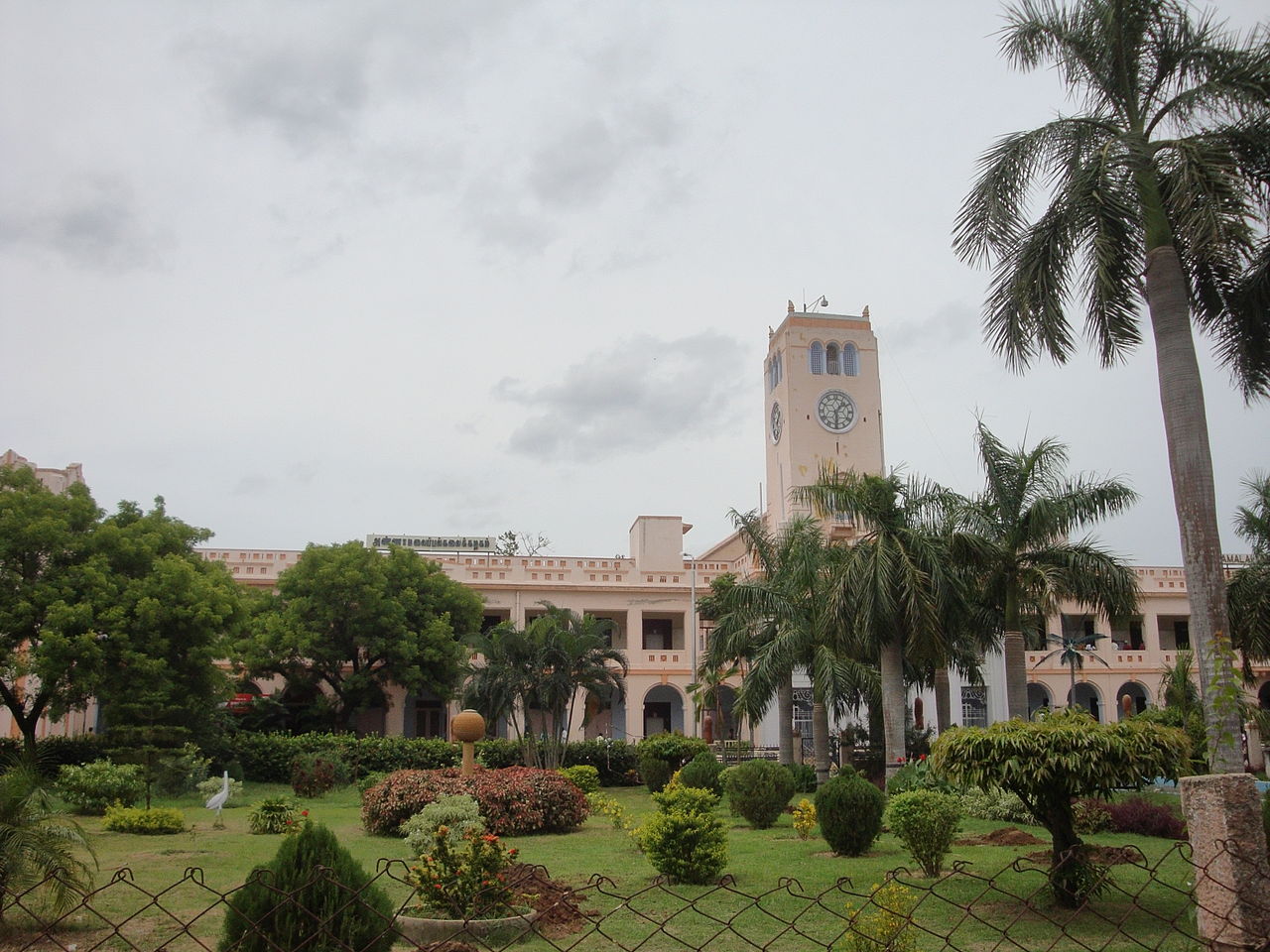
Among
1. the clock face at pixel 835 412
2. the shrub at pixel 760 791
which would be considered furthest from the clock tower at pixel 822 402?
the shrub at pixel 760 791

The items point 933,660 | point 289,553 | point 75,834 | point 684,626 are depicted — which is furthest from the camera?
point 684,626

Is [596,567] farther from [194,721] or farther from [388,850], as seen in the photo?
[388,850]

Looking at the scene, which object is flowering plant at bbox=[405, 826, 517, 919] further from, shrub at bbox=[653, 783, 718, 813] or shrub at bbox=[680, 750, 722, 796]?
shrub at bbox=[680, 750, 722, 796]

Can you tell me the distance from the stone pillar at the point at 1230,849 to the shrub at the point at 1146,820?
1138cm

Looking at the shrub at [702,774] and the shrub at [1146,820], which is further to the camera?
the shrub at [702,774]

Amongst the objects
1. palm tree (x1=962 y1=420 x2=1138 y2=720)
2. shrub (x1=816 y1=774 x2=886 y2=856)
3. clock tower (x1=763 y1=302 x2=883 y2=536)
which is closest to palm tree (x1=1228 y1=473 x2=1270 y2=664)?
palm tree (x1=962 y1=420 x2=1138 y2=720)

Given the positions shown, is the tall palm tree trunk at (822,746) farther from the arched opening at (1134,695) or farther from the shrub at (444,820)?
the arched opening at (1134,695)

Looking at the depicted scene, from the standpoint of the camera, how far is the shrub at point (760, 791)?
57.0 ft

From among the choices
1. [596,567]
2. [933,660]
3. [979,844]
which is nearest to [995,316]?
[979,844]

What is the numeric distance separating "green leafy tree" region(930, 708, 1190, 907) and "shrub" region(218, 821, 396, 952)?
5.71m

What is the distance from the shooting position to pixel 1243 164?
1100cm

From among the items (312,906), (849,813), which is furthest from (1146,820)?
(312,906)

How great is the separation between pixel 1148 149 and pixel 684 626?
108 ft

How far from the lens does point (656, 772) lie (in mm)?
25734
